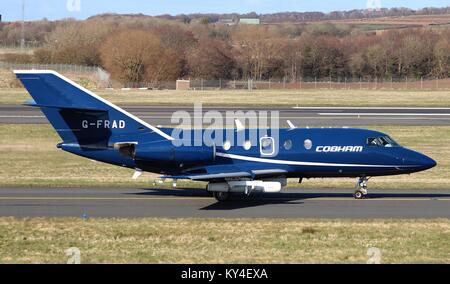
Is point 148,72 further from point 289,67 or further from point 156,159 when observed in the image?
point 156,159

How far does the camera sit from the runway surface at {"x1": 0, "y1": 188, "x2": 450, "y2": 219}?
81.9ft

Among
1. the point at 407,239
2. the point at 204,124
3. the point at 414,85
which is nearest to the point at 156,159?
the point at 407,239

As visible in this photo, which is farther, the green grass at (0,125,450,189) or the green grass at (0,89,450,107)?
the green grass at (0,89,450,107)

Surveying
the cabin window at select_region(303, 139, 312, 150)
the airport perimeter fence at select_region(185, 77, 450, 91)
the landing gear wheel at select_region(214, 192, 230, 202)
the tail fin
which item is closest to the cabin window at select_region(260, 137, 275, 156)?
the cabin window at select_region(303, 139, 312, 150)

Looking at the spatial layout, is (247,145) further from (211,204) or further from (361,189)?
(361,189)

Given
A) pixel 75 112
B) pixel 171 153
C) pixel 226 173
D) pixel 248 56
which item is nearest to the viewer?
pixel 226 173

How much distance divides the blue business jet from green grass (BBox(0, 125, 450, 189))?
3.75 metres

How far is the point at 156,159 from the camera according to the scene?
2752 cm

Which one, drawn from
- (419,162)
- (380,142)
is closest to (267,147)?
(380,142)

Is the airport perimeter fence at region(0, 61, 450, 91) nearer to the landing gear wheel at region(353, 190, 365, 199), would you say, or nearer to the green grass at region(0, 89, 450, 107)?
the green grass at region(0, 89, 450, 107)

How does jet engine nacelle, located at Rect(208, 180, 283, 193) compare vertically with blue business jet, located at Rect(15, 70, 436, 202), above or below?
below

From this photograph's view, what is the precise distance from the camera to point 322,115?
61.6 meters

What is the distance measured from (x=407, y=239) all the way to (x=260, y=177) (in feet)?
25.3

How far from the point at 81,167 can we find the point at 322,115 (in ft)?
91.9
